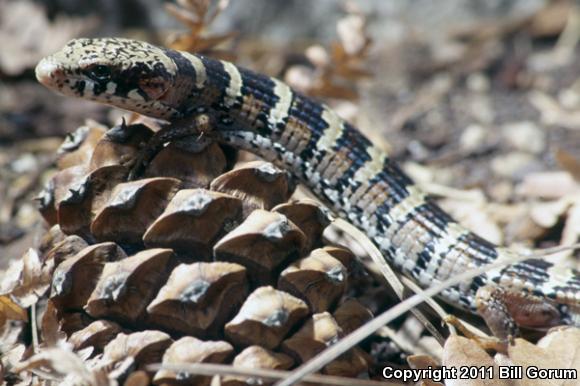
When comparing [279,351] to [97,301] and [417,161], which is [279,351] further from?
[417,161]

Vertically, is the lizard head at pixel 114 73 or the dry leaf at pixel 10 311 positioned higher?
the lizard head at pixel 114 73

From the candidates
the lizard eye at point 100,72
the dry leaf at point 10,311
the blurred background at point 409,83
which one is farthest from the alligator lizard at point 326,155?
the dry leaf at point 10,311

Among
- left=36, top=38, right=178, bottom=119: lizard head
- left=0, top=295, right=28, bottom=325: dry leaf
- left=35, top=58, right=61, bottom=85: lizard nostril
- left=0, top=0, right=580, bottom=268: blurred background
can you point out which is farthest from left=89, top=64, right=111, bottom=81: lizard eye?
left=0, top=295, right=28, bottom=325: dry leaf

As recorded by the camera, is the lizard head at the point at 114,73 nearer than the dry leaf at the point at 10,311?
No

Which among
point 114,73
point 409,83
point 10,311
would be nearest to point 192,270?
point 10,311

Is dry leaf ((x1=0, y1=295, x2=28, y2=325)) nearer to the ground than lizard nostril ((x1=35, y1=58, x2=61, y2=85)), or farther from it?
nearer to the ground

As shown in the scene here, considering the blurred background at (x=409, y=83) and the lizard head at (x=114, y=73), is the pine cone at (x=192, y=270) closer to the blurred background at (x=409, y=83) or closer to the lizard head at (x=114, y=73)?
the lizard head at (x=114, y=73)

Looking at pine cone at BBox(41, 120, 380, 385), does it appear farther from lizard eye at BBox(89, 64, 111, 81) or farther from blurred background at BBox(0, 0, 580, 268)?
blurred background at BBox(0, 0, 580, 268)
